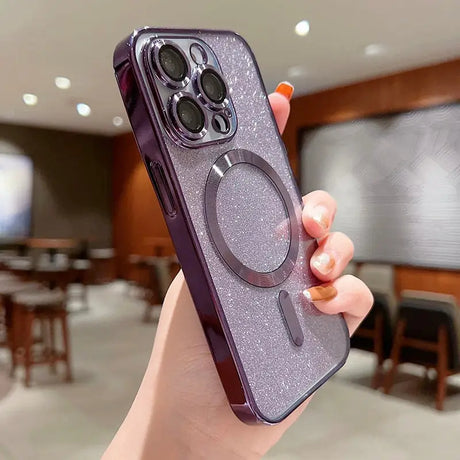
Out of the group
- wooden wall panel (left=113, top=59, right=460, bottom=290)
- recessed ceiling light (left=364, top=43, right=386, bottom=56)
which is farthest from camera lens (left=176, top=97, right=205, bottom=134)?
wooden wall panel (left=113, top=59, right=460, bottom=290)

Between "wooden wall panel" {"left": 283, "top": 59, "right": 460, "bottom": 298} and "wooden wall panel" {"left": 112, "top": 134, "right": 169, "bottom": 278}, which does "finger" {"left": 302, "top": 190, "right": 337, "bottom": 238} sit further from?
"wooden wall panel" {"left": 112, "top": 134, "right": 169, "bottom": 278}

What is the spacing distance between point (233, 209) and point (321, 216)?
12cm

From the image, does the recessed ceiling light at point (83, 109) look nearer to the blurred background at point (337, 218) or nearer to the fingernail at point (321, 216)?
the blurred background at point (337, 218)

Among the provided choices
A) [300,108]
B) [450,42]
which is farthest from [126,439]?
[300,108]

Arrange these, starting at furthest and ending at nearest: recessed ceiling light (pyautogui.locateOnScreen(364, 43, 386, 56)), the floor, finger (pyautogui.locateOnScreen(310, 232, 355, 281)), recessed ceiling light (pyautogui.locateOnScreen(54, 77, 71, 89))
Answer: recessed ceiling light (pyautogui.locateOnScreen(54, 77, 71, 89)) < recessed ceiling light (pyautogui.locateOnScreen(364, 43, 386, 56)) < the floor < finger (pyautogui.locateOnScreen(310, 232, 355, 281))

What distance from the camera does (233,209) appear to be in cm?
52

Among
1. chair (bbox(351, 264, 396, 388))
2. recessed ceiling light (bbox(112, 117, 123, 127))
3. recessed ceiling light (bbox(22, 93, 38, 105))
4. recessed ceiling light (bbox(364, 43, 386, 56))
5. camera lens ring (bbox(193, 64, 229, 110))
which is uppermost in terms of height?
recessed ceiling light (bbox(22, 93, 38, 105))

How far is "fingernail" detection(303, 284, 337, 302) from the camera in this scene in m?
0.55

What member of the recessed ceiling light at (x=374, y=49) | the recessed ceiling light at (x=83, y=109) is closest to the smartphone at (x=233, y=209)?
the recessed ceiling light at (x=374, y=49)

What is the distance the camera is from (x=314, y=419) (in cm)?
301

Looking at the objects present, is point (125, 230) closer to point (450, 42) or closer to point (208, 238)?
point (450, 42)

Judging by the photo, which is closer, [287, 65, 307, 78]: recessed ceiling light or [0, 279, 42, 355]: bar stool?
[0, 279, 42, 355]: bar stool

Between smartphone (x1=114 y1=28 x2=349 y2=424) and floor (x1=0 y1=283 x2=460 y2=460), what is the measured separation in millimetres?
2203

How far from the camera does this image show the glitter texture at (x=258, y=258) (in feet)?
1.53
